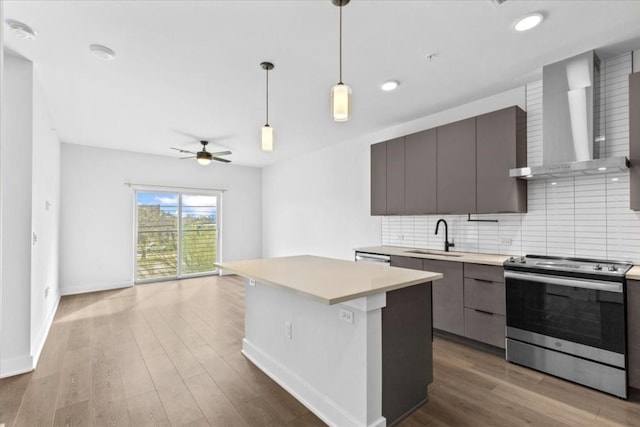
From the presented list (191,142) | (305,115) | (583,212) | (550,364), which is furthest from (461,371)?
(191,142)

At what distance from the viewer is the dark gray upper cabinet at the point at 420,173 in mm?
3887

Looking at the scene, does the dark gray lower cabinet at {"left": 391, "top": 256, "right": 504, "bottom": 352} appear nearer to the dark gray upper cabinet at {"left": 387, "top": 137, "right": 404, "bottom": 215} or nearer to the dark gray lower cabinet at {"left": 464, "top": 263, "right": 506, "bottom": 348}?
the dark gray lower cabinet at {"left": 464, "top": 263, "right": 506, "bottom": 348}

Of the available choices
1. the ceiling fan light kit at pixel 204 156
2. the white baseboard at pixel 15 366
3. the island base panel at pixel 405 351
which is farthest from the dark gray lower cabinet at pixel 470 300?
the white baseboard at pixel 15 366

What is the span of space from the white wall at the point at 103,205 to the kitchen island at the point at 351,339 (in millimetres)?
4536

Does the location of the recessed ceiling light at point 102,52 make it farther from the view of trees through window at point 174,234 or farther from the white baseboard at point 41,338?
the view of trees through window at point 174,234

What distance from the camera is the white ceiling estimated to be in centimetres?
228

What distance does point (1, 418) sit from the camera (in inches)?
90.6

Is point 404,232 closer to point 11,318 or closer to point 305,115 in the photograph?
point 305,115

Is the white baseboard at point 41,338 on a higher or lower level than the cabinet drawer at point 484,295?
lower

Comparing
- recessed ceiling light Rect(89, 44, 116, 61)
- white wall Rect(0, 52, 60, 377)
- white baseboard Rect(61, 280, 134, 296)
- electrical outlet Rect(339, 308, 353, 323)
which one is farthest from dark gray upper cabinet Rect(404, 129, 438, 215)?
white baseboard Rect(61, 280, 134, 296)

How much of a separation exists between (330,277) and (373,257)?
188 cm

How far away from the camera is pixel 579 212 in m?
3.08

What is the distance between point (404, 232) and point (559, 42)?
8.67 ft

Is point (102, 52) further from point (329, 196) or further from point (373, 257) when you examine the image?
point (329, 196)
